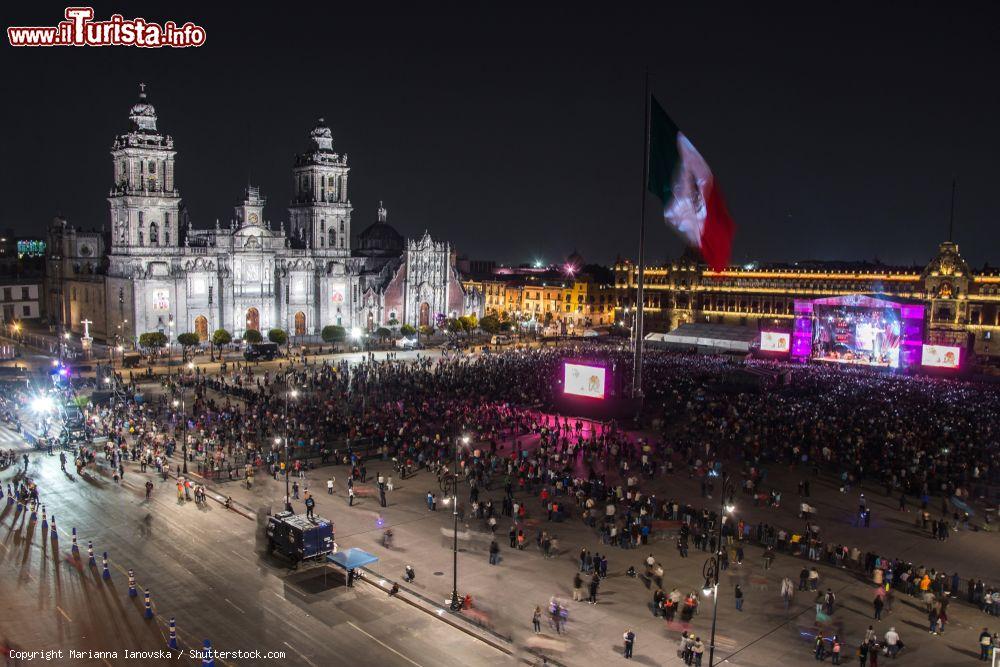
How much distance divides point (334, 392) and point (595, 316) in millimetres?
74848

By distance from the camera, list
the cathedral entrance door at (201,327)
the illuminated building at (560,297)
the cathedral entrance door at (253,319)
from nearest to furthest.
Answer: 1. the cathedral entrance door at (201,327)
2. the cathedral entrance door at (253,319)
3. the illuminated building at (560,297)

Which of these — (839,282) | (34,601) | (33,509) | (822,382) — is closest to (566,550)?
(34,601)

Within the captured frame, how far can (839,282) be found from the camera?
314 feet

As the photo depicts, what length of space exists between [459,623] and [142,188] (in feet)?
228

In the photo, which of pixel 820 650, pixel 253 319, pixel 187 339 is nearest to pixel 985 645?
pixel 820 650

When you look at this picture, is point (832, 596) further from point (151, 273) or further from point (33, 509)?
point (151, 273)

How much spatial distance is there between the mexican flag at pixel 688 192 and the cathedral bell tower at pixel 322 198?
68.1 metres

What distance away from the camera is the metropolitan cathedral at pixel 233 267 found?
7688 centimetres

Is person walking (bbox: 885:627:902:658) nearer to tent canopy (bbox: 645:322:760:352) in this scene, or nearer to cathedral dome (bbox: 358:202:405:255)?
tent canopy (bbox: 645:322:760:352)

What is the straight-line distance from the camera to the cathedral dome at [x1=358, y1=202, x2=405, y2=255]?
11431cm

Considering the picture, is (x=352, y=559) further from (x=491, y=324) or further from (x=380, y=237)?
(x=380, y=237)

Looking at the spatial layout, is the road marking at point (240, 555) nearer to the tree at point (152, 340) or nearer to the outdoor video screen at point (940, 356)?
the tree at point (152, 340)

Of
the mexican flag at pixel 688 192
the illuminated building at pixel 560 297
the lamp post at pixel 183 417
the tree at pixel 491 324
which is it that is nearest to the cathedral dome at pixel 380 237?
the illuminated building at pixel 560 297

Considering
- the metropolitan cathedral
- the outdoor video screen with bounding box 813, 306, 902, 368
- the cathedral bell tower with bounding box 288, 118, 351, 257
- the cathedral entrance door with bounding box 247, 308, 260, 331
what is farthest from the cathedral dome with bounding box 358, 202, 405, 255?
the outdoor video screen with bounding box 813, 306, 902, 368
